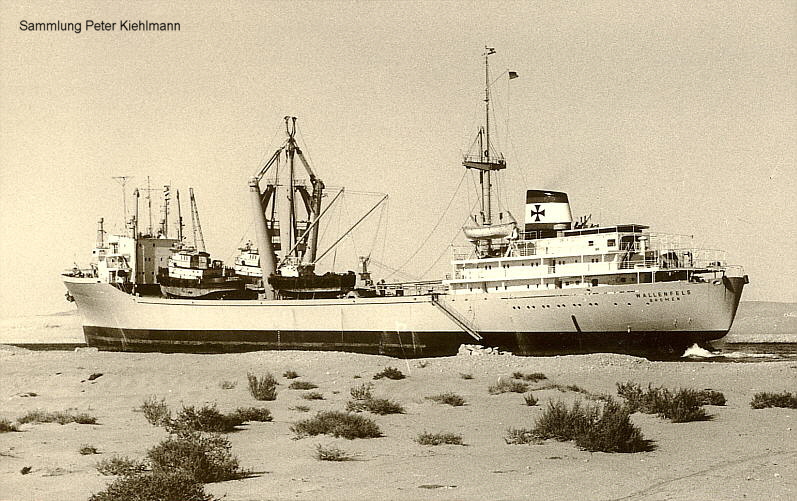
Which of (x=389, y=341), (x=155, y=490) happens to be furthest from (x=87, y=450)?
(x=389, y=341)

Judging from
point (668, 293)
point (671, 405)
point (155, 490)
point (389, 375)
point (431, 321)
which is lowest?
point (389, 375)

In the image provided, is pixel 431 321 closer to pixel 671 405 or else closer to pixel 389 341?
pixel 389 341

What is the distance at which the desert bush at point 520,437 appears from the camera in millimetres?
12055

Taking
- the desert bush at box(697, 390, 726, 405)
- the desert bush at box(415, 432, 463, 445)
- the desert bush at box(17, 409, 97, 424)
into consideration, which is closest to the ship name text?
the desert bush at box(697, 390, 726, 405)

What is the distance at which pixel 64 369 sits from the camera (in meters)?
26.0

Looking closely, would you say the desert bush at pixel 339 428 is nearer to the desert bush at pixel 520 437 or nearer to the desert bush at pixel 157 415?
the desert bush at pixel 520 437

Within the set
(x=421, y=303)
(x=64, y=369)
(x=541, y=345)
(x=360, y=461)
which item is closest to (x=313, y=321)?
(x=421, y=303)

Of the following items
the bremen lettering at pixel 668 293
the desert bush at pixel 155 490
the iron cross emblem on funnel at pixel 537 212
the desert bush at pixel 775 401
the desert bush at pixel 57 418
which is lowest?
the desert bush at pixel 775 401

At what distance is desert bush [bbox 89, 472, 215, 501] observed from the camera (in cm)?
811

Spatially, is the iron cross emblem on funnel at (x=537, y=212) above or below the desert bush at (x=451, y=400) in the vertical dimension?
above

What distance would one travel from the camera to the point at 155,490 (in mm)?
8133

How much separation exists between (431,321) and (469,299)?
260 centimetres

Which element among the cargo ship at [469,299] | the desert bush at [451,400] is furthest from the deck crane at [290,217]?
the desert bush at [451,400]

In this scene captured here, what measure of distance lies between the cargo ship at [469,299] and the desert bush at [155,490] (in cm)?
2637
